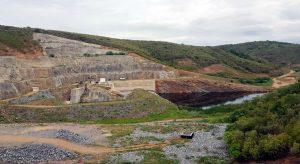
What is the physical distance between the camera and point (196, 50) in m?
150

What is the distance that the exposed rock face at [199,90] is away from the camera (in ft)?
324

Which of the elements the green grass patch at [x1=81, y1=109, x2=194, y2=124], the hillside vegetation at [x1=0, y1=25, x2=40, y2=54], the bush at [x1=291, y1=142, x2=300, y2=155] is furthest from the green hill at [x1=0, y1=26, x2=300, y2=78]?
the bush at [x1=291, y1=142, x2=300, y2=155]

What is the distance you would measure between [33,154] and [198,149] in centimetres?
1478

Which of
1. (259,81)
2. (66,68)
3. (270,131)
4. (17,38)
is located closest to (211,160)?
(270,131)

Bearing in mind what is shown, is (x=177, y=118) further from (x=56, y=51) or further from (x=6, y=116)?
(x=56, y=51)

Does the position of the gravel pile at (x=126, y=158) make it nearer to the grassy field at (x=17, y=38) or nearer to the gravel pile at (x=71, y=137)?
the gravel pile at (x=71, y=137)

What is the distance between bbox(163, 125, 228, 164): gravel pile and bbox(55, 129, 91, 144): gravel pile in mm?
8742

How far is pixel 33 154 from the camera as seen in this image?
139 feet

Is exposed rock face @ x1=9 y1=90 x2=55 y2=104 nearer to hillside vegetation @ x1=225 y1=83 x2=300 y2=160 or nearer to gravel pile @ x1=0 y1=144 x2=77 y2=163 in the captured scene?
gravel pile @ x1=0 y1=144 x2=77 y2=163

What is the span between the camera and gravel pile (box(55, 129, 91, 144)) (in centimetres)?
4803

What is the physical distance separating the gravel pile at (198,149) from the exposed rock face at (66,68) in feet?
109

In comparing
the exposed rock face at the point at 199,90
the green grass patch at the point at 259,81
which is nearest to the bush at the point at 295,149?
the exposed rock face at the point at 199,90

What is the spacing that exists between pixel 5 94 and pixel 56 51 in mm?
35938

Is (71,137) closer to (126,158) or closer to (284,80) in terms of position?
(126,158)
